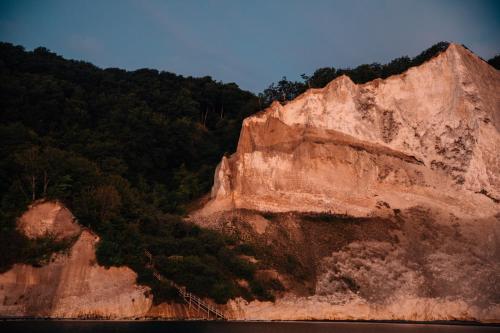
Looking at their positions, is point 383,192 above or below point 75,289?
above

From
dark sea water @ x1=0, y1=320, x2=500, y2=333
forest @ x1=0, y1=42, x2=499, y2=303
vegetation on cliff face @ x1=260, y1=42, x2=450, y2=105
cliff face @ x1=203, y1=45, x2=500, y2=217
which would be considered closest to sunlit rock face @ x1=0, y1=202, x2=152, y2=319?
forest @ x1=0, y1=42, x2=499, y2=303

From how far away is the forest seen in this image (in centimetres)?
3588

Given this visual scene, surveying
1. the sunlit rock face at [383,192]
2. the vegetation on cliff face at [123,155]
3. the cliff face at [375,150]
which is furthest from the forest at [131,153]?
the cliff face at [375,150]

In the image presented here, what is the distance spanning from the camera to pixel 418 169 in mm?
43531

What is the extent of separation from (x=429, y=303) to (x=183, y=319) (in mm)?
12928

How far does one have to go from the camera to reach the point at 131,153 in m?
54.2

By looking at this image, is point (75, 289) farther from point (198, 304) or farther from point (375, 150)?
point (375, 150)

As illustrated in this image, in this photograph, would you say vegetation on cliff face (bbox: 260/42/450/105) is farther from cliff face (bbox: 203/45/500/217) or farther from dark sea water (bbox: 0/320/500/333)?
dark sea water (bbox: 0/320/500/333)

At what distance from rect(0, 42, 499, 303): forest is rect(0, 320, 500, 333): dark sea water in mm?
3543

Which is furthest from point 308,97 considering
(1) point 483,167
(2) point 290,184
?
(1) point 483,167

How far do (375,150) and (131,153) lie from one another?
19.8m

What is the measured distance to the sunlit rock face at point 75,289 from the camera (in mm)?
32531

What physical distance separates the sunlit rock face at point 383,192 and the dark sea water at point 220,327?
8.56 feet

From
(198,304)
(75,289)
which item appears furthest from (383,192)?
(75,289)
